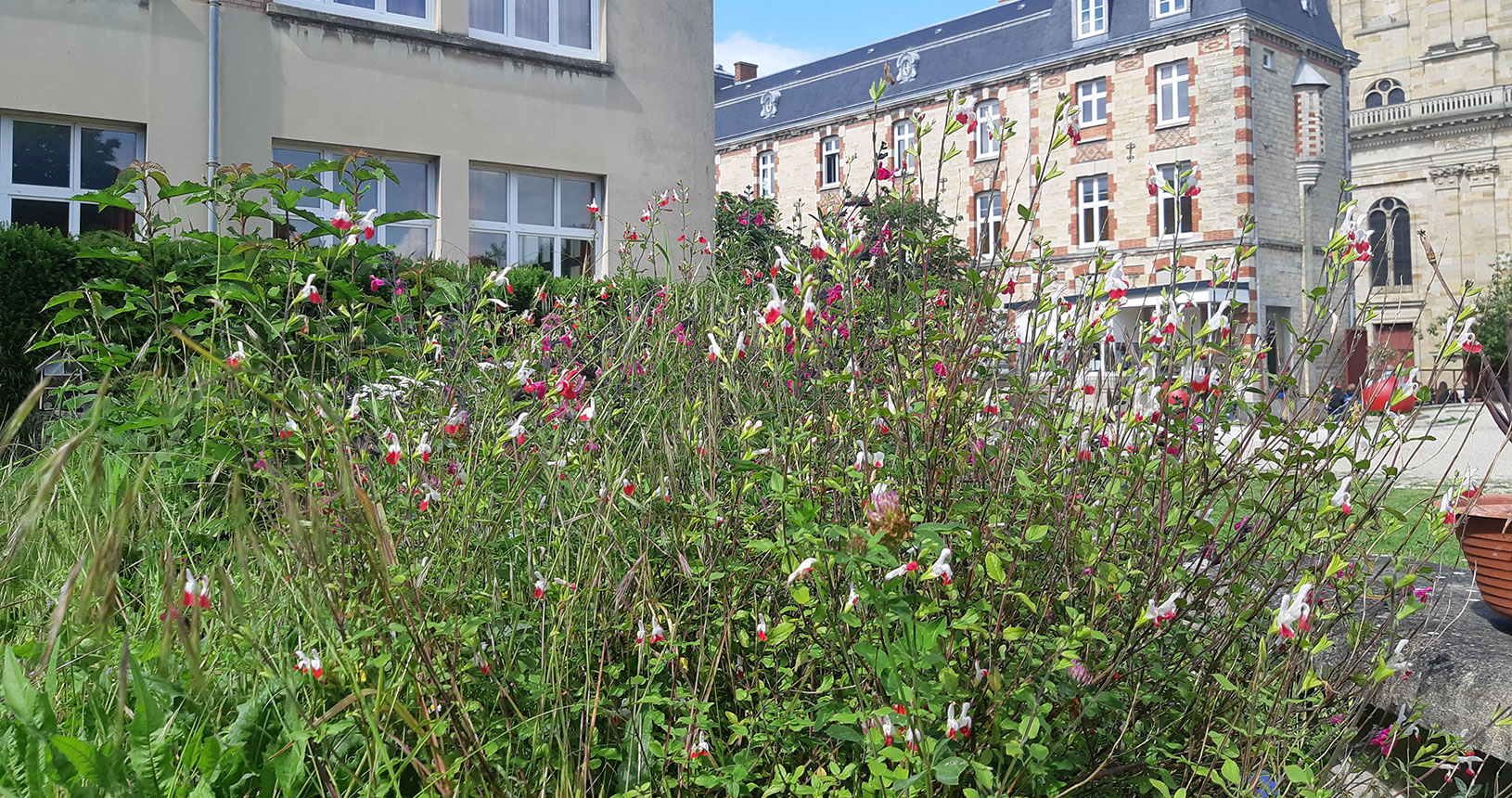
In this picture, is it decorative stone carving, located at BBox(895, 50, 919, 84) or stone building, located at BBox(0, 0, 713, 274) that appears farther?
decorative stone carving, located at BBox(895, 50, 919, 84)

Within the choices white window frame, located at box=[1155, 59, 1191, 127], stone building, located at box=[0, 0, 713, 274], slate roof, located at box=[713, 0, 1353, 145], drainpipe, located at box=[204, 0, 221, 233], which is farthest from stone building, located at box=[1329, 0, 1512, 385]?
drainpipe, located at box=[204, 0, 221, 233]

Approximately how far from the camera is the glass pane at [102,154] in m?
8.80

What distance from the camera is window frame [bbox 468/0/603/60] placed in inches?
426

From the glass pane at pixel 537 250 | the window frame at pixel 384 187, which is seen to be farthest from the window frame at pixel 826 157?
the window frame at pixel 384 187

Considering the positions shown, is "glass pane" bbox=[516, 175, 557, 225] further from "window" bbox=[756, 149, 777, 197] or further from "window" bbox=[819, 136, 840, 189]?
"window" bbox=[756, 149, 777, 197]

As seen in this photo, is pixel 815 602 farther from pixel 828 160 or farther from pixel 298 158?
pixel 828 160

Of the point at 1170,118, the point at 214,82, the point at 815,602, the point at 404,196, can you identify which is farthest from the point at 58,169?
the point at 1170,118

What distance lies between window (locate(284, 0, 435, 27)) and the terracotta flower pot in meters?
10.2

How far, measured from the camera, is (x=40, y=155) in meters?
8.63

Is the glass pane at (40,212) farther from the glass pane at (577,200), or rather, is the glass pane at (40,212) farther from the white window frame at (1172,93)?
the white window frame at (1172,93)

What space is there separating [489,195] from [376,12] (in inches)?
82.6

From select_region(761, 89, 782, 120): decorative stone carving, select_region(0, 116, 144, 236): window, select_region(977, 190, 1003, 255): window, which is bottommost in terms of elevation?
select_region(977, 190, 1003, 255): window

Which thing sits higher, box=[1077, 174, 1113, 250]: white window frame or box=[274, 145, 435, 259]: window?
box=[1077, 174, 1113, 250]: white window frame

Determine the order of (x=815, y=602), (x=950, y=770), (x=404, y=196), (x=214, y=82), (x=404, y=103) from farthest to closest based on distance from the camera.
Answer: (x=404, y=196) < (x=404, y=103) < (x=214, y=82) < (x=815, y=602) < (x=950, y=770)
